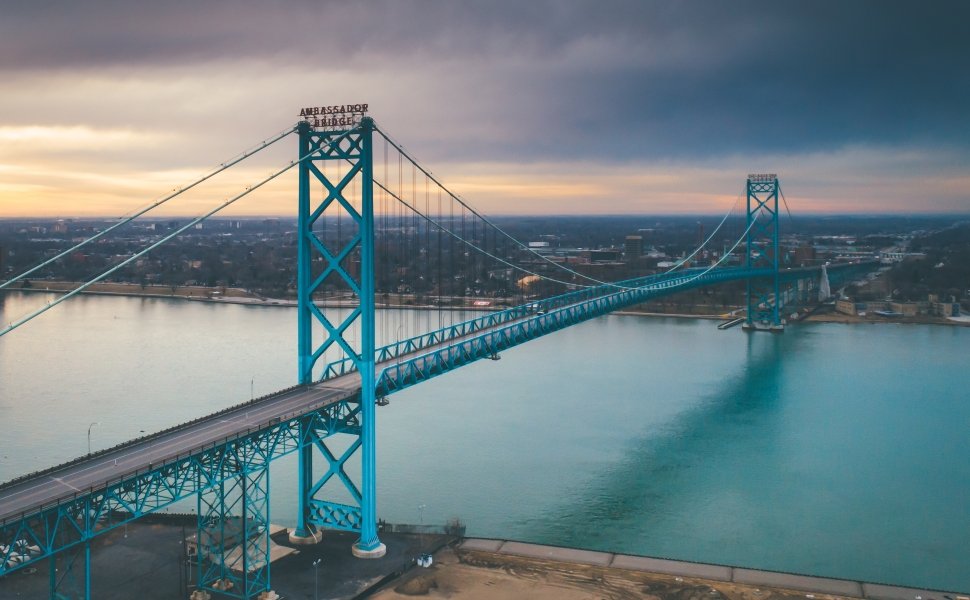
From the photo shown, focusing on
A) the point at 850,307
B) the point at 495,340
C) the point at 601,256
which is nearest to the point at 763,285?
the point at 850,307

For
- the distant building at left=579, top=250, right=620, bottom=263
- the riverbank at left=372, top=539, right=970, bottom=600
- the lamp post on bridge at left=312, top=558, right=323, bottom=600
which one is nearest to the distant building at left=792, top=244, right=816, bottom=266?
the distant building at left=579, top=250, right=620, bottom=263

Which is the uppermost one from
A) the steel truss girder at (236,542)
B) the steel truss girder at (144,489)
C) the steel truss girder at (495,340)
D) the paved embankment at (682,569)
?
the steel truss girder at (495,340)

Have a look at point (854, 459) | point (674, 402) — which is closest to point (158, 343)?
point (674, 402)

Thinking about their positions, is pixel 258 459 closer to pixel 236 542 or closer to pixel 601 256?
pixel 236 542

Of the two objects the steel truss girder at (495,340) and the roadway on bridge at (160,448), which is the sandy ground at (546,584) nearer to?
the roadway on bridge at (160,448)

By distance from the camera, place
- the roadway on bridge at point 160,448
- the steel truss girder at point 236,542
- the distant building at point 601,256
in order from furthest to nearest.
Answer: the distant building at point 601,256, the steel truss girder at point 236,542, the roadway on bridge at point 160,448

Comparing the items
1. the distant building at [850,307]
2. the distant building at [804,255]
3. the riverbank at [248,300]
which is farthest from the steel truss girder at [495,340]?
the distant building at [804,255]

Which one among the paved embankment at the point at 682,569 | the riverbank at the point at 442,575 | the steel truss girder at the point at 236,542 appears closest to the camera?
the steel truss girder at the point at 236,542

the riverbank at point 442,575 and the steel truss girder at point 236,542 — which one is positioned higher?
the steel truss girder at point 236,542

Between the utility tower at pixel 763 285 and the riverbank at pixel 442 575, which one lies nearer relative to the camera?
the riverbank at pixel 442 575
